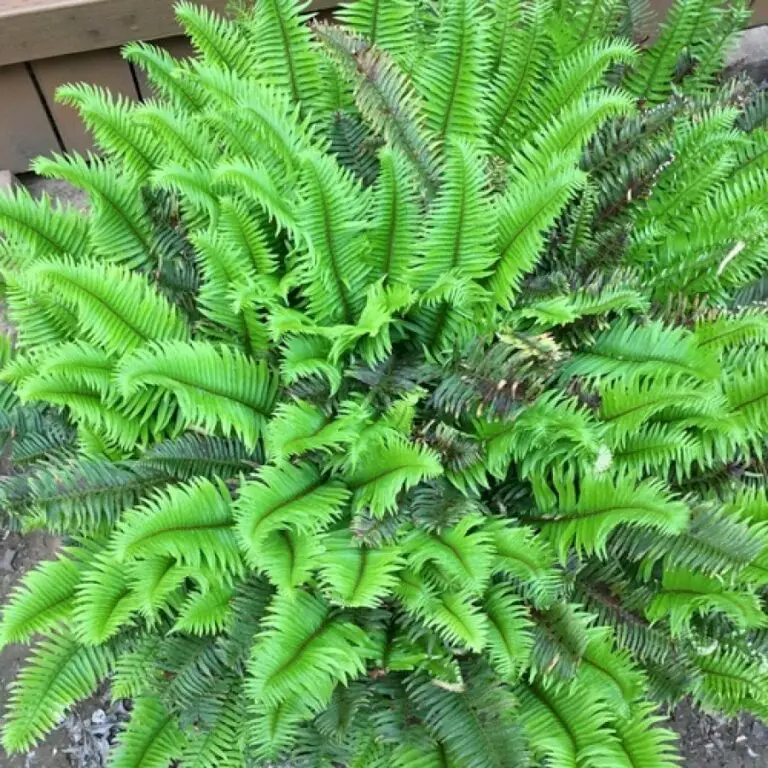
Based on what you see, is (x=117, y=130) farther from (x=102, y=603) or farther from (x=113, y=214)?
(x=102, y=603)

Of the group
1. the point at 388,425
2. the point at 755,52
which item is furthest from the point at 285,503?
the point at 755,52

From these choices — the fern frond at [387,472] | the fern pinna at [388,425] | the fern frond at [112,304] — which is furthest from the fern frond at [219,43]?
the fern frond at [387,472]

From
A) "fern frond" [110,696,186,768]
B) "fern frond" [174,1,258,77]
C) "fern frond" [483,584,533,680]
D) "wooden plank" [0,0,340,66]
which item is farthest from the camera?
"wooden plank" [0,0,340,66]

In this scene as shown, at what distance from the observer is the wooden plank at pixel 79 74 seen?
149 inches

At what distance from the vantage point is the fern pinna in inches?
97.0

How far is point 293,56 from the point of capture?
300 cm

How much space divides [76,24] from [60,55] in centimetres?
19

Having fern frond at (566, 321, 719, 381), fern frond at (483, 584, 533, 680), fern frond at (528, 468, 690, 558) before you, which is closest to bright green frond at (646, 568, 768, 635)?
fern frond at (528, 468, 690, 558)

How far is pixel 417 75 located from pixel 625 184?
871 millimetres

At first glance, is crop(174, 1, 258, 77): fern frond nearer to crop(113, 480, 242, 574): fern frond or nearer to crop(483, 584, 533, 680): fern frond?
crop(113, 480, 242, 574): fern frond

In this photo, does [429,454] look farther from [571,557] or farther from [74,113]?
[74,113]

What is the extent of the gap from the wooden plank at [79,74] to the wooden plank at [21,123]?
0.06 meters

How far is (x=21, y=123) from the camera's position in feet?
13.2

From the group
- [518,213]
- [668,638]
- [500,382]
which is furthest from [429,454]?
[668,638]
